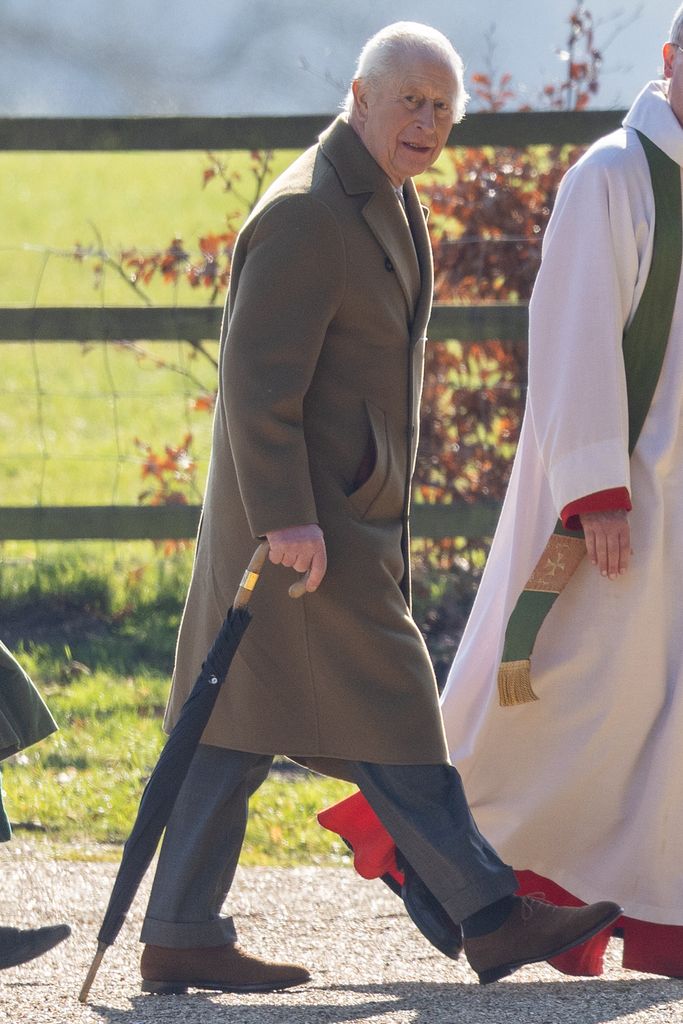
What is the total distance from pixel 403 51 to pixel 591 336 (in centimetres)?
64

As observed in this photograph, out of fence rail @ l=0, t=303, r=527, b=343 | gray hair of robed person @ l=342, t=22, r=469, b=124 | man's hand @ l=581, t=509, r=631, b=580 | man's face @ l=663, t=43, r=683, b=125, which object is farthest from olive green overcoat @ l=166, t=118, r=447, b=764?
fence rail @ l=0, t=303, r=527, b=343

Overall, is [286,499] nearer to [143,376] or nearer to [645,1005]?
[645,1005]

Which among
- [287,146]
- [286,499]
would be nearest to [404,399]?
[286,499]

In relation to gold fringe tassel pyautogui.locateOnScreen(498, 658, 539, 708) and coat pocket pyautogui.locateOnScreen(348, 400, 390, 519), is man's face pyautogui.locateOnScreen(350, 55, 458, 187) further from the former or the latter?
gold fringe tassel pyautogui.locateOnScreen(498, 658, 539, 708)

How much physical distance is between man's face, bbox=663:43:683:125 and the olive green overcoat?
1.97 ft

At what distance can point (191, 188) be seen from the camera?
19562 mm

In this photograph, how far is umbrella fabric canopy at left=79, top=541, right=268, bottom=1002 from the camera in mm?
3271

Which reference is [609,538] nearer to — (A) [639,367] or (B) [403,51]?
(A) [639,367]

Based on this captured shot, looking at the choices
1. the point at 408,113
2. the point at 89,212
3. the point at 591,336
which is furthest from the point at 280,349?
the point at 89,212

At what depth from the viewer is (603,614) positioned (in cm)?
354

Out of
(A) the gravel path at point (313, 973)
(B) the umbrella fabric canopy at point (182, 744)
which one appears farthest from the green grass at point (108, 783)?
(B) the umbrella fabric canopy at point (182, 744)

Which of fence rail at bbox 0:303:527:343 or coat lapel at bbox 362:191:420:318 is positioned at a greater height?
fence rail at bbox 0:303:527:343

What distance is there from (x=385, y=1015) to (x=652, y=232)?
1532 mm

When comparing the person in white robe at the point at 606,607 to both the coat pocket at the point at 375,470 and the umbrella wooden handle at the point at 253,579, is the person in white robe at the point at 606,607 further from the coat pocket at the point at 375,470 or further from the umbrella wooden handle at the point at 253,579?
the umbrella wooden handle at the point at 253,579
